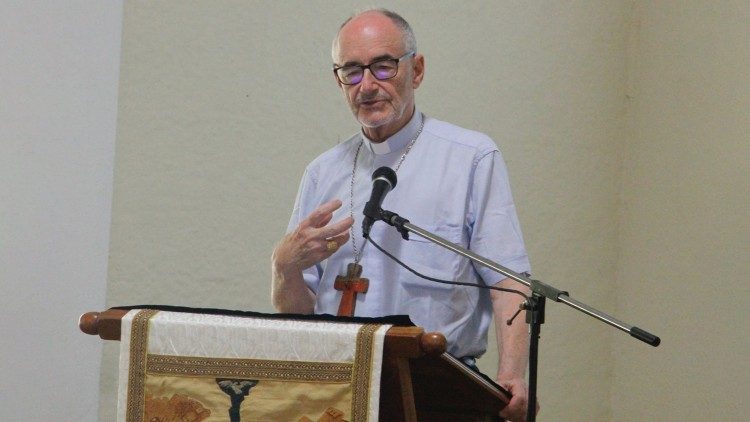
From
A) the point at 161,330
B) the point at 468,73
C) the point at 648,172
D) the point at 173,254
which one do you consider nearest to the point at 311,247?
the point at 161,330

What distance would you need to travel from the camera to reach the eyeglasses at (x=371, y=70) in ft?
11.2

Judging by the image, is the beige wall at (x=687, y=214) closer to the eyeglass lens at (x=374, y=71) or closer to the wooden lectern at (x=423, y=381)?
the eyeglass lens at (x=374, y=71)

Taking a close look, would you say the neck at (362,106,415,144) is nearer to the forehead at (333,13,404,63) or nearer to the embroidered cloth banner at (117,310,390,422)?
→ the forehead at (333,13,404,63)

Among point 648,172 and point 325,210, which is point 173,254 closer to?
point 325,210

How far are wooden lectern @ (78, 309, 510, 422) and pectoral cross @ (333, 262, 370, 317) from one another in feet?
2.04

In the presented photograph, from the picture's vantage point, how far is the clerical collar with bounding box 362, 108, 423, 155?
140 inches

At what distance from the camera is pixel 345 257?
3441 millimetres

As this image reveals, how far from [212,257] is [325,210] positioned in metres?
Answer: 1.59

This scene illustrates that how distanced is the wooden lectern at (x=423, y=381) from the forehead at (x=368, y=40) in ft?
3.65

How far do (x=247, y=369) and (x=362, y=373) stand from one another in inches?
9.6

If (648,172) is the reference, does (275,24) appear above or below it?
above

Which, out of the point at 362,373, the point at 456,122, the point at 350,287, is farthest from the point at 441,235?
the point at 456,122

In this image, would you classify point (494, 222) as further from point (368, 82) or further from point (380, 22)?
point (380, 22)

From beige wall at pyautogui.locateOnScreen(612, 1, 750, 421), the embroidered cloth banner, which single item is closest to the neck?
the embroidered cloth banner
